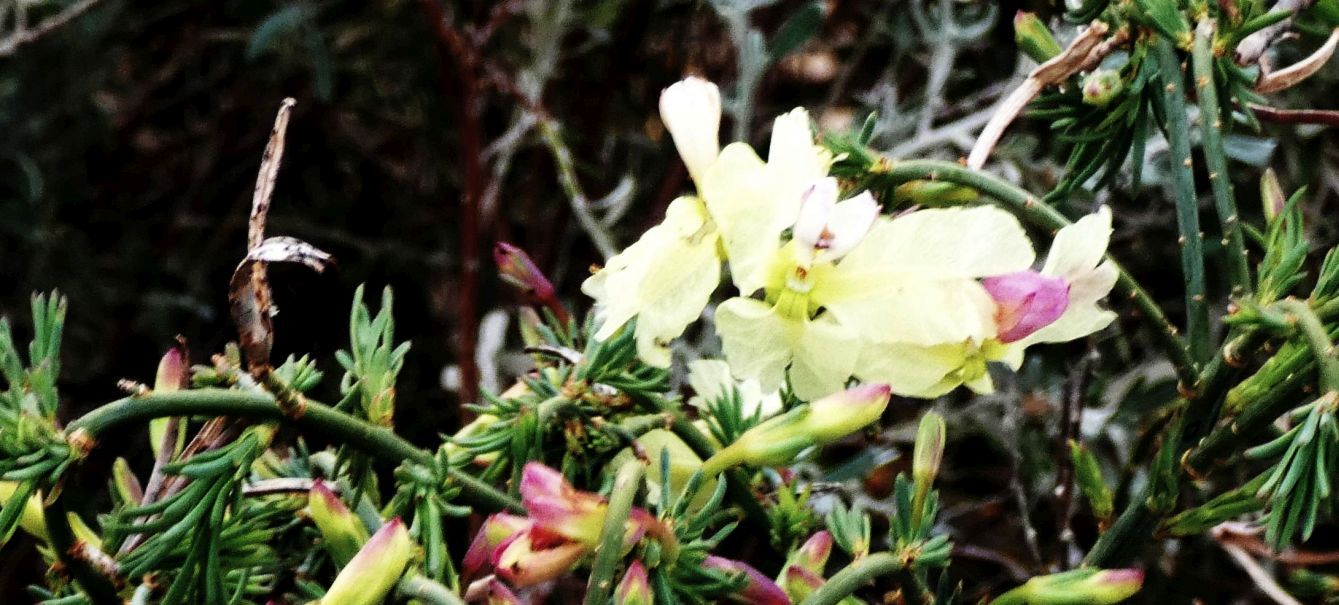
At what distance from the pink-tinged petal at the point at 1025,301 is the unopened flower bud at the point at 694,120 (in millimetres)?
106

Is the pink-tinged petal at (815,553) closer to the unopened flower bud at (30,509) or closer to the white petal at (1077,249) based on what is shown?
the white petal at (1077,249)

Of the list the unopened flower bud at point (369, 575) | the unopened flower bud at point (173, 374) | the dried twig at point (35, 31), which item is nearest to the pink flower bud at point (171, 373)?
the unopened flower bud at point (173, 374)

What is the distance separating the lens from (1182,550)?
0.95m

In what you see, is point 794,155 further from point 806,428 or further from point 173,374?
point 173,374

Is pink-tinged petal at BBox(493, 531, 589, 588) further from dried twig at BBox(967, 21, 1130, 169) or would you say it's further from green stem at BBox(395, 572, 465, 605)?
dried twig at BBox(967, 21, 1130, 169)

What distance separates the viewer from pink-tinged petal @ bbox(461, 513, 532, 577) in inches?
15.9

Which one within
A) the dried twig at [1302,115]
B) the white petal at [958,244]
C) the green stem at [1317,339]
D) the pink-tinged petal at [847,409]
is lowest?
the green stem at [1317,339]

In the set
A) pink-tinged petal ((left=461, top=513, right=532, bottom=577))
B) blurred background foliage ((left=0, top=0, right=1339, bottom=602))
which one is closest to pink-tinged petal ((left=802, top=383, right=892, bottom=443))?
pink-tinged petal ((left=461, top=513, right=532, bottom=577))

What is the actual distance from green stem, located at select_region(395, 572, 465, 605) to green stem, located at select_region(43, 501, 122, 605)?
0.11 metres

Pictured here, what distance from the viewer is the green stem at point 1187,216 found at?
45 centimetres

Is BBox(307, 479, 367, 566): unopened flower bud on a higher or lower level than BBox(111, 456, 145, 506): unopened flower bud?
lower

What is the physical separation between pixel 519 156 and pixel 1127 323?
0.65 meters

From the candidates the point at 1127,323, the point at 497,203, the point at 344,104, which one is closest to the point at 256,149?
the point at 344,104

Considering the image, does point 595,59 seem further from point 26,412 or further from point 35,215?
point 26,412
